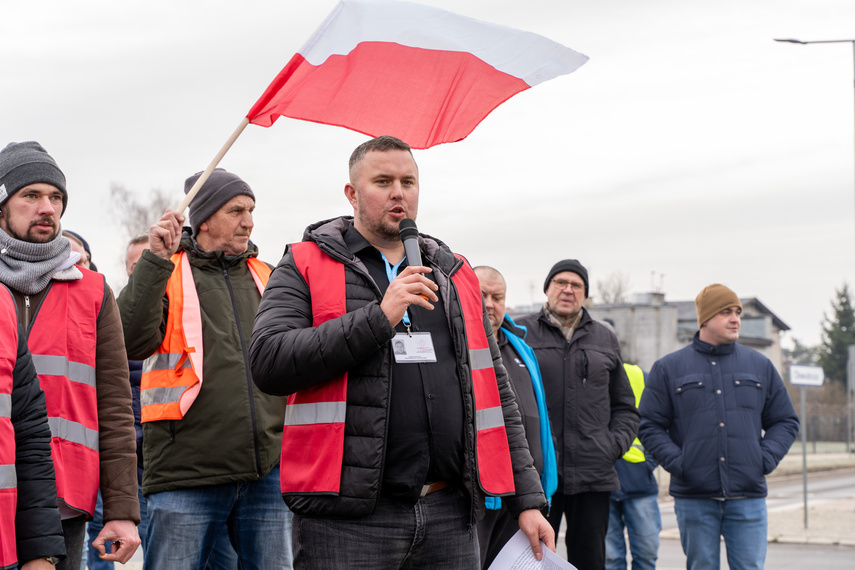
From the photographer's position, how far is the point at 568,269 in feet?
23.9

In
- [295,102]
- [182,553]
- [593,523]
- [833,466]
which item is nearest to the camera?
[182,553]

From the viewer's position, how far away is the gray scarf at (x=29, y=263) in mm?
3564

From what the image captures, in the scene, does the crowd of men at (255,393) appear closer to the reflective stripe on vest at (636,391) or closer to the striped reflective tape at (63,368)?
the striped reflective tape at (63,368)

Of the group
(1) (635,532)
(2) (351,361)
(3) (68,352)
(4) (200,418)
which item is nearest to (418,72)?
(4) (200,418)

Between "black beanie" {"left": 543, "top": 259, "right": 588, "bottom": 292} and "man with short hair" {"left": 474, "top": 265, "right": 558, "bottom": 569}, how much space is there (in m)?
0.85

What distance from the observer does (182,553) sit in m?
4.45

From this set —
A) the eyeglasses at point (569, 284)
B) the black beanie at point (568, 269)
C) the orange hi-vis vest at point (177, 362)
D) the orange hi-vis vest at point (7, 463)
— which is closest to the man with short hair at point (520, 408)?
the eyeglasses at point (569, 284)

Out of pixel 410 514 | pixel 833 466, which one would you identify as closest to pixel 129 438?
pixel 410 514

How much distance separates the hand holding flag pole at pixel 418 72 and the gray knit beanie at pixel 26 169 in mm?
1258

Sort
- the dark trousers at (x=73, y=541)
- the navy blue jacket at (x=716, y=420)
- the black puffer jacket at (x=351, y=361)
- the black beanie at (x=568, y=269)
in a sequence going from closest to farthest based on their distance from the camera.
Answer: the black puffer jacket at (x=351, y=361) → the dark trousers at (x=73, y=541) → the navy blue jacket at (x=716, y=420) → the black beanie at (x=568, y=269)

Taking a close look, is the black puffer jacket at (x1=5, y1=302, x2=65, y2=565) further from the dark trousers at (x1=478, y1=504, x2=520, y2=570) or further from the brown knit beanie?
the brown knit beanie

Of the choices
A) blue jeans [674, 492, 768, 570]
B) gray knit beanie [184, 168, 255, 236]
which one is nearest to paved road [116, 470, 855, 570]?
blue jeans [674, 492, 768, 570]

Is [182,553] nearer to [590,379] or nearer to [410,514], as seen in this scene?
[410,514]

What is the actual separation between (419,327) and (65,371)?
131cm
